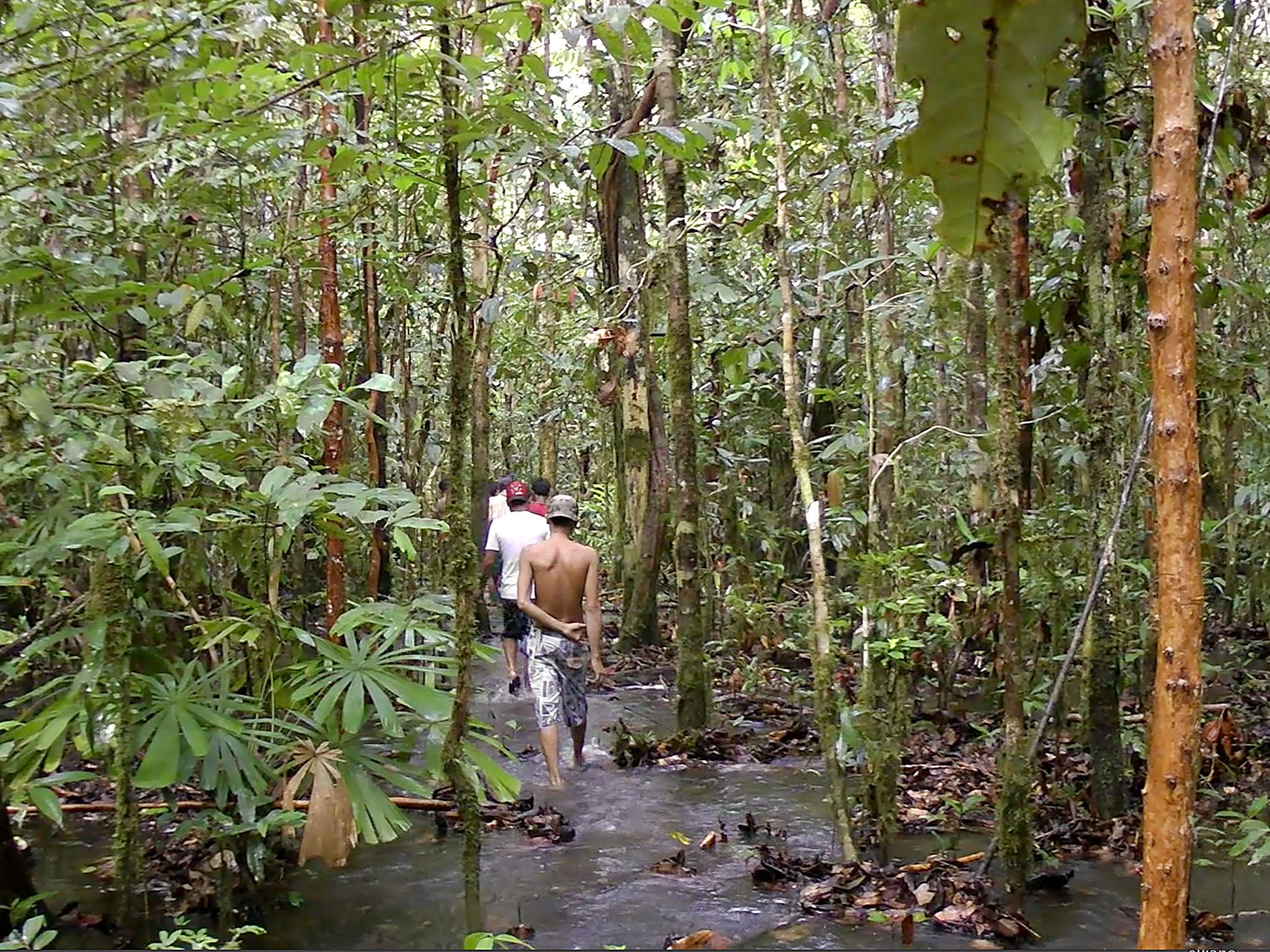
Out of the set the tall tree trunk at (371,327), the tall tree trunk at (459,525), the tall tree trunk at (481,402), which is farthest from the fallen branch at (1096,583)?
the tall tree trunk at (481,402)

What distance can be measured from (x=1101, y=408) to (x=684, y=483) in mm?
3559

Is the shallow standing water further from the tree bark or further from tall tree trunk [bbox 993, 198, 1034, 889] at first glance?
the tree bark

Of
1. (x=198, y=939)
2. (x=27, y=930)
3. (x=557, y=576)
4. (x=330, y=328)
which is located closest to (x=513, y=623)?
(x=557, y=576)

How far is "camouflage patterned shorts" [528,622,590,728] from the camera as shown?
291 inches

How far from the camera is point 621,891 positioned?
510 cm

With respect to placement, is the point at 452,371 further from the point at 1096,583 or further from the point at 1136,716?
the point at 1136,716

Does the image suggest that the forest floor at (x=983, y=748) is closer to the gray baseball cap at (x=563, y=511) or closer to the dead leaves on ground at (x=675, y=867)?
the dead leaves on ground at (x=675, y=867)

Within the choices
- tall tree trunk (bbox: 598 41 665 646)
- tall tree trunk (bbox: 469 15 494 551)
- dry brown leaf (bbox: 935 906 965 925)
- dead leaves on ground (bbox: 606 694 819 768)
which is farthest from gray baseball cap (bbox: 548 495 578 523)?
dry brown leaf (bbox: 935 906 965 925)

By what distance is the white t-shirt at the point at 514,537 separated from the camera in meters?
9.97

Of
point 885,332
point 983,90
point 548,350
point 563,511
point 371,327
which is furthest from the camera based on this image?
point 548,350

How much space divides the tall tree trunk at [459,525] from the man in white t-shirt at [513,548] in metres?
5.59

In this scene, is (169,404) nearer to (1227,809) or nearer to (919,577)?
(919,577)

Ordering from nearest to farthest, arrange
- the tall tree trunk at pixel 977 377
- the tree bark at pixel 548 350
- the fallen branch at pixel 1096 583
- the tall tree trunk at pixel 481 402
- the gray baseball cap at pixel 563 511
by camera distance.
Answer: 1. the fallen branch at pixel 1096 583
2. the tall tree trunk at pixel 977 377
3. the gray baseball cap at pixel 563 511
4. the tall tree trunk at pixel 481 402
5. the tree bark at pixel 548 350

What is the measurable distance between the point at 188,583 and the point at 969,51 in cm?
407
